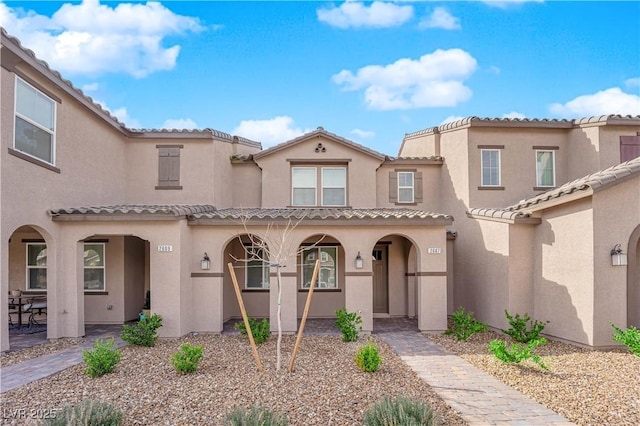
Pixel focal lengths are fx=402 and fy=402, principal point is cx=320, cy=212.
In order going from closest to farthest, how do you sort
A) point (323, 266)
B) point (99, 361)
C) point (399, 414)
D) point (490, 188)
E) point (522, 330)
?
point (399, 414)
point (99, 361)
point (522, 330)
point (490, 188)
point (323, 266)

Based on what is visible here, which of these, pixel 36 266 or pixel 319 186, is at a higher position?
pixel 319 186

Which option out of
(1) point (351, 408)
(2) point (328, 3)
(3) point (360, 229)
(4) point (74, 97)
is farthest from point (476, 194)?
(4) point (74, 97)

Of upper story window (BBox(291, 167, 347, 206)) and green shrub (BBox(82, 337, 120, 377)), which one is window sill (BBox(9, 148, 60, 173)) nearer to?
green shrub (BBox(82, 337, 120, 377))

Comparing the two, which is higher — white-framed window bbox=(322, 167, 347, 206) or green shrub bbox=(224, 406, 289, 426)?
white-framed window bbox=(322, 167, 347, 206)

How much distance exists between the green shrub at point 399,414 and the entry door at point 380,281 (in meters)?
9.80

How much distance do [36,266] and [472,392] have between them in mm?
14105

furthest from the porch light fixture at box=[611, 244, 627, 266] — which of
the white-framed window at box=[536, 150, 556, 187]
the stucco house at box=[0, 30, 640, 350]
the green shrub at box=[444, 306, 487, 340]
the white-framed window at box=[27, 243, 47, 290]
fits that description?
the white-framed window at box=[27, 243, 47, 290]

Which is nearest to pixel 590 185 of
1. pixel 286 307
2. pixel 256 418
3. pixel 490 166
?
pixel 490 166

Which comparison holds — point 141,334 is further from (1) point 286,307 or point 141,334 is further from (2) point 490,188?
(2) point 490,188

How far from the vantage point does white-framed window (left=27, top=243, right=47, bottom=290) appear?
1370 cm

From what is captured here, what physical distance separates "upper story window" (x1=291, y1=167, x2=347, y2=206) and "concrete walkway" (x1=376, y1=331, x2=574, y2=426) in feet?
22.0

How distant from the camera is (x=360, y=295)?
12.1 m

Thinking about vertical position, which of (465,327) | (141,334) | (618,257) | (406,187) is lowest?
(465,327)

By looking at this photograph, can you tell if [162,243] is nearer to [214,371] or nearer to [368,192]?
[214,371]
